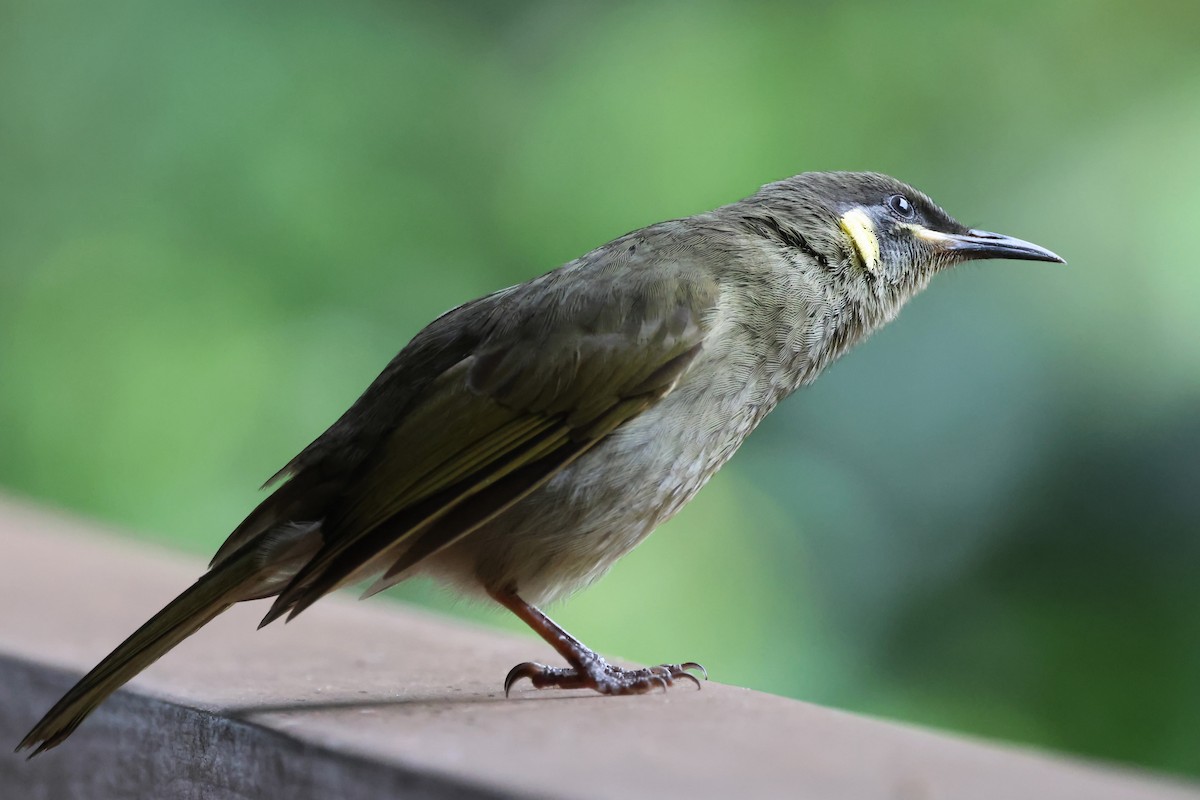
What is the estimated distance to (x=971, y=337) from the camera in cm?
430

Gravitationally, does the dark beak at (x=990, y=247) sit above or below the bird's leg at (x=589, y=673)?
above

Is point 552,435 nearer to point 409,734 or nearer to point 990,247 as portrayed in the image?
point 409,734

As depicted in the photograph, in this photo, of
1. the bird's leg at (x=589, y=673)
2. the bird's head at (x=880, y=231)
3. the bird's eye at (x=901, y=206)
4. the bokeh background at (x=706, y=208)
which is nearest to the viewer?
the bird's leg at (x=589, y=673)

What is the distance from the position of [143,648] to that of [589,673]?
0.88 m

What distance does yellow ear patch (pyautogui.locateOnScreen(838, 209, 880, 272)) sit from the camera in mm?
3383

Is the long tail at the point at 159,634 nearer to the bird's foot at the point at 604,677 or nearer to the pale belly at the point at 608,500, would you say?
the pale belly at the point at 608,500

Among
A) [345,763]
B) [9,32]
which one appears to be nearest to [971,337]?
[345,763]

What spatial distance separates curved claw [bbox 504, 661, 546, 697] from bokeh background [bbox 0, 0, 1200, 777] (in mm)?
447

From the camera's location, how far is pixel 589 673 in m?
2.83

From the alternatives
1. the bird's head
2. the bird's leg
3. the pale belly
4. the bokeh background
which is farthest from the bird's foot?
the bird's head

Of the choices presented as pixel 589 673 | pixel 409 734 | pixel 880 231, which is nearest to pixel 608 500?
pixel 589 673

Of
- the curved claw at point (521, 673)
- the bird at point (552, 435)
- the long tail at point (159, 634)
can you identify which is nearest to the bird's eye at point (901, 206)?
the bird at point (552, 435)

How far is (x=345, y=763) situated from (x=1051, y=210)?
3.17 m

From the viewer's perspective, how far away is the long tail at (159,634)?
90.4 inches
